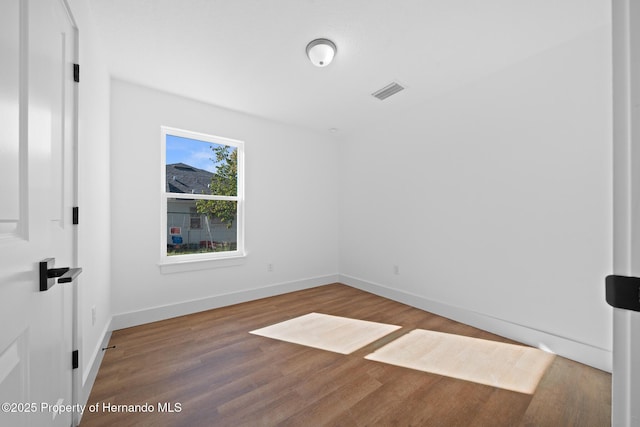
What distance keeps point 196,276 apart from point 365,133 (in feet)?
10.8

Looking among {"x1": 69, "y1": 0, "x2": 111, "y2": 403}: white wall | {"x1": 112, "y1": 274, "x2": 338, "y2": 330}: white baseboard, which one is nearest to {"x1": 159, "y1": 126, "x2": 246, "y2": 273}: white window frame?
{"x1": 112, "y1": 274, "x2": 338, "y2": 330}: white baseboard

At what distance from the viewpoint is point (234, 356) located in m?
2.11

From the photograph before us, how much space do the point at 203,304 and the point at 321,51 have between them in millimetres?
3120

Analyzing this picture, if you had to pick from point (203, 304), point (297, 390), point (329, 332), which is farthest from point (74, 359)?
point (329, 332)

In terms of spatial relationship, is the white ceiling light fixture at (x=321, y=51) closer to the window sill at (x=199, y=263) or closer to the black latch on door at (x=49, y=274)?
the black latch on door at (x=49, y=274)

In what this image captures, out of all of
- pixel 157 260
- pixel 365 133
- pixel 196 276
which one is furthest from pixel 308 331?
pixel 365 133

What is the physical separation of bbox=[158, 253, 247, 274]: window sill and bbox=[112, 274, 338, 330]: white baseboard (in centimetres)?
39

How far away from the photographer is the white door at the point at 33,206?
0.67 m

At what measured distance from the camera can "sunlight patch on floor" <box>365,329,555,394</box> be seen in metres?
1.83

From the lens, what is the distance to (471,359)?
2.07 metres

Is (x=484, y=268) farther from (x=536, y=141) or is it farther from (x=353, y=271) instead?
(x=353, y=271)

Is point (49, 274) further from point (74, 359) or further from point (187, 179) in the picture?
point (187, 179)

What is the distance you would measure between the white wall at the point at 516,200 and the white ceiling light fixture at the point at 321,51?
1.65 meters

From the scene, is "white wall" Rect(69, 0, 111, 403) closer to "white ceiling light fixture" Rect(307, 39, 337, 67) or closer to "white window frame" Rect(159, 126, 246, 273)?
"white window frame" Rect(159, 126, 246, 273)
